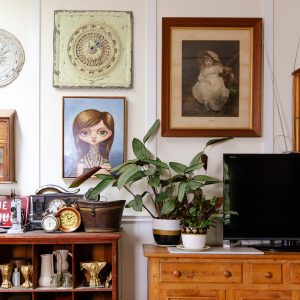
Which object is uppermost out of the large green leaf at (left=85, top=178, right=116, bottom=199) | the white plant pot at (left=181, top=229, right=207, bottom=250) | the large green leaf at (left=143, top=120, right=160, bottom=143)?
the large green leaf at (left=143, top=120, right=160, bottom=143)

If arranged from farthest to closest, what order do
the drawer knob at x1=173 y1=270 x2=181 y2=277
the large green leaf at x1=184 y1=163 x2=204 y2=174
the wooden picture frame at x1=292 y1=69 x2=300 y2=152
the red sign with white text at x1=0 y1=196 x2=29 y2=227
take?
the wooden picture frame at x1=292 y1=69 x2=300 y2=152 → the red sign with white text at x1=0 y1=196 x2=29 y2=227 → the large green leaf at x1=184 y1=163 x2=204 y2=174 → the drawer knob at x1=173 y1=270 x2=181 y2=277

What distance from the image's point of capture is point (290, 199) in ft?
11.0

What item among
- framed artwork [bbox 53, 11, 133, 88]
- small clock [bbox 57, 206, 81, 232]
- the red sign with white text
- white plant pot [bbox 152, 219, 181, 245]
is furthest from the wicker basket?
framed artwork [bbox 53, 11, 133, 88]

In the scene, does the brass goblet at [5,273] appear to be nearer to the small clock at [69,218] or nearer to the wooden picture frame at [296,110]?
the small clock at [69,218]

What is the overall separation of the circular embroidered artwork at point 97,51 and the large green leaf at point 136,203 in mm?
946

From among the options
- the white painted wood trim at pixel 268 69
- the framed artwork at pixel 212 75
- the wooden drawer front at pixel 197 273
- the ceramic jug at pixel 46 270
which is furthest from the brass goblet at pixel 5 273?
the white painted wood trim at pixel 268 69

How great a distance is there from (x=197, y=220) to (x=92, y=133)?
99cm

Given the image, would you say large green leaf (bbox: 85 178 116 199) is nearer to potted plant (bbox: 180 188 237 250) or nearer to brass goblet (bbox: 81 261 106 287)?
brass goblet (bbox: 81 261 106 287)

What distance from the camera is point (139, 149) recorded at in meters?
3.38

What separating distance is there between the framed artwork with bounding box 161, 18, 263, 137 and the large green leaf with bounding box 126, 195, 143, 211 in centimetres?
58

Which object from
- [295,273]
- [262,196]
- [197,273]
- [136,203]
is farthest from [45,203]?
[295,273]

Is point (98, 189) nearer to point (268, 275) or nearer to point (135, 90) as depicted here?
point (135, 90)

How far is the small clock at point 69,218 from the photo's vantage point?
3.29m

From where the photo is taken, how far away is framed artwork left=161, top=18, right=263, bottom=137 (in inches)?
141
